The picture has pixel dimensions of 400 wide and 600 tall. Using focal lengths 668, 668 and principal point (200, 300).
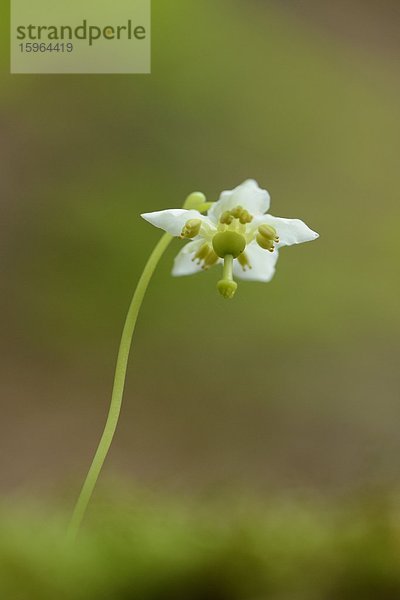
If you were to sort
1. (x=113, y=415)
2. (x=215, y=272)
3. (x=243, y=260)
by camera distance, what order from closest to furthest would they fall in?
(x=113, y=415) < (x=243, y=260) < (x=215, y=272)

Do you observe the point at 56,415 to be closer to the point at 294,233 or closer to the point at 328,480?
the point at 328,480

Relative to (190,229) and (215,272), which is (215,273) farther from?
(190,229)

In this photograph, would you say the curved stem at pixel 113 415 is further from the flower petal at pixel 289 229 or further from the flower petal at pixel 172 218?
the flower petal at pixel 289 229

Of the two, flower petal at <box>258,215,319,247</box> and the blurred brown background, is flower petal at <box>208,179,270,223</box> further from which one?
the blurred brown background

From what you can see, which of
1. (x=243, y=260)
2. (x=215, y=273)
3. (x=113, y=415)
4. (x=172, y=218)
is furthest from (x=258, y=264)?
(x=215, y=273)

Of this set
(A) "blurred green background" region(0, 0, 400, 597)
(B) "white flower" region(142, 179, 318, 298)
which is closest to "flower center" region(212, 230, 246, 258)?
A: (B) "white flower" region(142, 179, 318, 298)

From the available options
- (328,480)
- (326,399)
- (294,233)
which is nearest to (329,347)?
(326,399)

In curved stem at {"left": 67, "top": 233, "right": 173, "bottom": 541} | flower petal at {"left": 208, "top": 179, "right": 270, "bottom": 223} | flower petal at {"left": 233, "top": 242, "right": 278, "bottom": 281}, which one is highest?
flower petal at {"left": 208, "top": 179, "right": 270, "bottom": 223}
